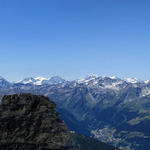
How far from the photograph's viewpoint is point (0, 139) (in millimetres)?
31203

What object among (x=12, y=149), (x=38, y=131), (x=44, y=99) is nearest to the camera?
(x=12, y=149)

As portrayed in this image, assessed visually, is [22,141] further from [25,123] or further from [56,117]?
[56,117]

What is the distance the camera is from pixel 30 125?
32719 mm

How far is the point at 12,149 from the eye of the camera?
30719 mm

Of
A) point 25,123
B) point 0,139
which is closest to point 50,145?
point 25,123

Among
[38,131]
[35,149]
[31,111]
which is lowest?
[35,149]

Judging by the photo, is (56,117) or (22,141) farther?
(56,117)

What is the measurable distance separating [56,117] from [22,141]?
221 inches

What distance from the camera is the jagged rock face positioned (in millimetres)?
31594

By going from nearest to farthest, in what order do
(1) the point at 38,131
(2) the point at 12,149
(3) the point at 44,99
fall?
(2) the point at 12,149
(1) the point at 38,131
(3) the point at 44,99

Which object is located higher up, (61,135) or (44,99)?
(44,99)

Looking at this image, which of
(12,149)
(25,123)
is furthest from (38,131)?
(12,149)

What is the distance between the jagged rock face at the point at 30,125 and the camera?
104ft

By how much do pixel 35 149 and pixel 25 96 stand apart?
23.5 feet
